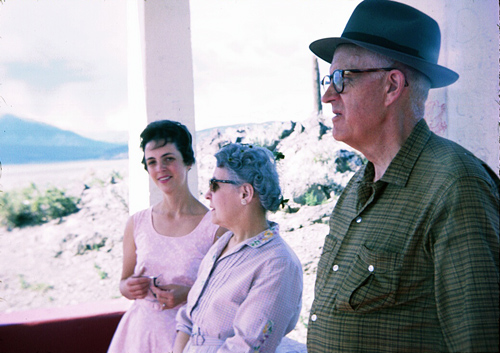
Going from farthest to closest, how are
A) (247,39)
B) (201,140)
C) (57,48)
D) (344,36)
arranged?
1. (247,39)
2. (57,48)
3. (201,140)
4. (344,36)

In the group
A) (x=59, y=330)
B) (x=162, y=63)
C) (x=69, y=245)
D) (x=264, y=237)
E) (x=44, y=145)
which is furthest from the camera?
(x=69, y=245)

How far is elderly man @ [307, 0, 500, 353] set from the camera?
126 cm

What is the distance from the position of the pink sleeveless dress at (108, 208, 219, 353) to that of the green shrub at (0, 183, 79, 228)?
5.98 m

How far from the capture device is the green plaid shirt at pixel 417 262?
1237 mm

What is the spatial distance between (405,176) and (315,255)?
15.5ft

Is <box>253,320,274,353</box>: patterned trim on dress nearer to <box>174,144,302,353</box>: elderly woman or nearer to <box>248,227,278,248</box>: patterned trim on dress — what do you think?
<box>174,144,302,353</box>: elderly woman

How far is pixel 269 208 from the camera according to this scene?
241 cm

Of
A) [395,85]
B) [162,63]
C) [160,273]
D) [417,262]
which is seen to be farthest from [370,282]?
[162,63]

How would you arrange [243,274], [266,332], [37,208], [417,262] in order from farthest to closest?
[37,208] < [243,274] < [266,332] < [417,262]

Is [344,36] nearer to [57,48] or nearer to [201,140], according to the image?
[201,140]

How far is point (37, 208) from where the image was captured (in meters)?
8.34

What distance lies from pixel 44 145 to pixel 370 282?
6902 millimetres

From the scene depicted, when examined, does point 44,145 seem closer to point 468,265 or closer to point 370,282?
point 370,282

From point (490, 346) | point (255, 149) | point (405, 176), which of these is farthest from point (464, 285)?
point (255, 149)
